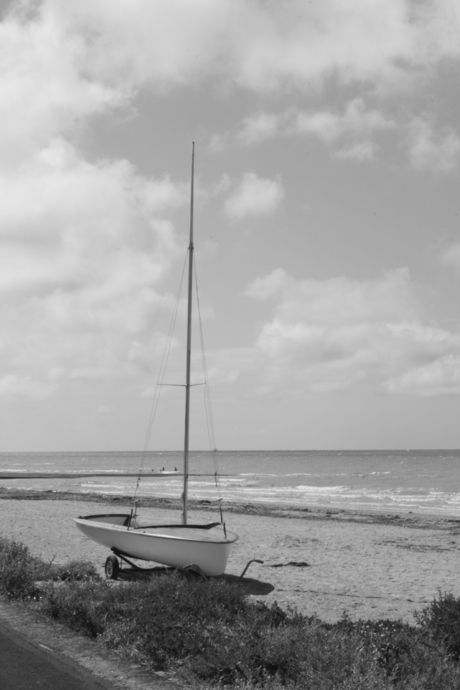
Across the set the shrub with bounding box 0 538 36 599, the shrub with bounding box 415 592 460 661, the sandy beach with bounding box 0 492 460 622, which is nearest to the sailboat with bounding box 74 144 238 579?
the sandy beach with bounding box 0 492 460 622

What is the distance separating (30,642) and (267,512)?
2498cm

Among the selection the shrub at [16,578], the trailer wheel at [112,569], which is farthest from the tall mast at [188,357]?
the shrub at [16,578]

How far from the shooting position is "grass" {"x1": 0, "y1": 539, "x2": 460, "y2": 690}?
18.7 feet

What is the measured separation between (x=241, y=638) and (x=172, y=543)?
218 inches

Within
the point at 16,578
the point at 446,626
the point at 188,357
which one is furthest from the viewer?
the point at 188,357

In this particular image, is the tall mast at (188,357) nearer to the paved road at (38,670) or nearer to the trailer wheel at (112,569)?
the trailer wheel at (112,569)

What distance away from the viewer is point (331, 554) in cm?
1705

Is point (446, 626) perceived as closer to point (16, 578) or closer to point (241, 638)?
point (241, 638)

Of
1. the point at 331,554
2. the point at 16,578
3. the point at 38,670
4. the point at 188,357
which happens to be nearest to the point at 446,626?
the point at 38,670

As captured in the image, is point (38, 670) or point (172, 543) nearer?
point (38, 670)

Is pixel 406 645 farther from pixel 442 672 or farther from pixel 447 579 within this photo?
pixel 447 579

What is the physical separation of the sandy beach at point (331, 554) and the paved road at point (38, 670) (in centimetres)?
393

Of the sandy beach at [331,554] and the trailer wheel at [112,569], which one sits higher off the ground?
the trailer wheel at [112,569]

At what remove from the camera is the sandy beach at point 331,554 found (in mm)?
11211
